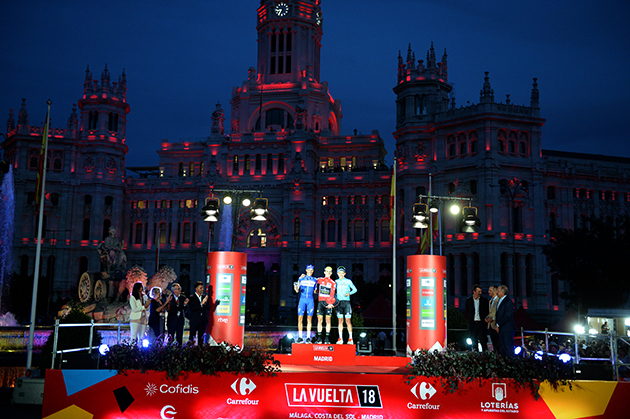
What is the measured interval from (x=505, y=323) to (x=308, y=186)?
167 feet

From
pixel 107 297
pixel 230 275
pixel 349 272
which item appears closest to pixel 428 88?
pixel 349 272

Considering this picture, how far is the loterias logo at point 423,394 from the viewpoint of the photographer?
12.4 m

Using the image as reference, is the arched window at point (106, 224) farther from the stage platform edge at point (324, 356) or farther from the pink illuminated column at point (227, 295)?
the stage platform edge at point (324, 356)

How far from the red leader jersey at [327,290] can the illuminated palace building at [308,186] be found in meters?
35.0

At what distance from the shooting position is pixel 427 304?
18.2m

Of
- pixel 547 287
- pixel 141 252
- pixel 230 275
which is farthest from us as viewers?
pixel 141 252

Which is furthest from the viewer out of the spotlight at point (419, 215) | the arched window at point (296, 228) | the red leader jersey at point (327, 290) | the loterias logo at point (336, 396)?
the arched window at point (296, 228)

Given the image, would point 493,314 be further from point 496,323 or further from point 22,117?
point 22,117

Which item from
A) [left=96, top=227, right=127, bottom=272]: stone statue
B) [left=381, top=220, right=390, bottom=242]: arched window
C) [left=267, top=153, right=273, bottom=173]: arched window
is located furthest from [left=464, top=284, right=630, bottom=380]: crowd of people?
[left=267, top=153, right=273, bottom=173]: arched window

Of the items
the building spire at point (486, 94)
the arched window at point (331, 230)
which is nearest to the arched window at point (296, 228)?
the arched window at point (331, 230)

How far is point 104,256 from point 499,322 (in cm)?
2317

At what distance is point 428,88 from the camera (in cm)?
6028

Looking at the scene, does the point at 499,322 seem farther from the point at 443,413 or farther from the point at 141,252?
the point at 141,252

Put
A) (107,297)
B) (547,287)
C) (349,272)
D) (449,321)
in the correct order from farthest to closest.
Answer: (349,272)
(547,287)
(107,297)
(449,321)
